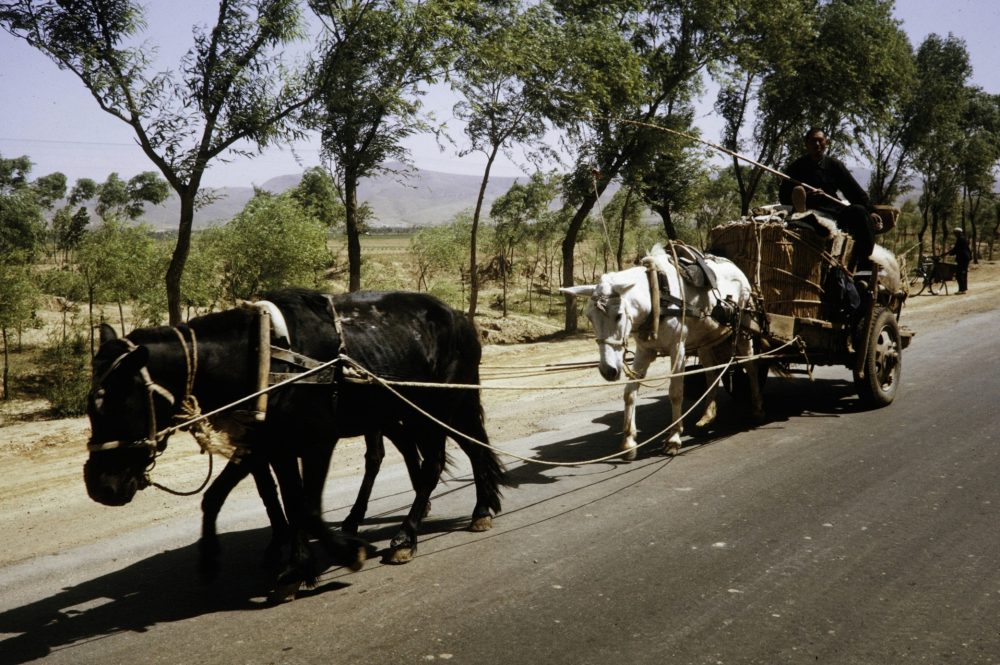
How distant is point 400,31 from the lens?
15578 mm

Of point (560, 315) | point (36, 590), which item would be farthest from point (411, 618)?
point (560, 315)

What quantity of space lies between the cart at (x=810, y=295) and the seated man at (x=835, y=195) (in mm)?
178

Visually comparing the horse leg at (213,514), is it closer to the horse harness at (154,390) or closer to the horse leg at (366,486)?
the horse harness at (154,390)

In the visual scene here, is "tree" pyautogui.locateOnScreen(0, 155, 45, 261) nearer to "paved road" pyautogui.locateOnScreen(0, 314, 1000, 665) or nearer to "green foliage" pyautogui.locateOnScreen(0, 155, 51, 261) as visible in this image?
"green foliage" pyautogui.locateOnScreen(0, 155, 51, 261)

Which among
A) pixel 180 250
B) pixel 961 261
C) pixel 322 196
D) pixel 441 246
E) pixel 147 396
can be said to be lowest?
pixel 147 396

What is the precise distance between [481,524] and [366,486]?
3.20ft

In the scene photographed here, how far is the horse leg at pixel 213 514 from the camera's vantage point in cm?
529

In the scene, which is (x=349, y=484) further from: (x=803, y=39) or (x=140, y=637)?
(x=803, y=39)

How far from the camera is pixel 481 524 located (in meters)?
5.95

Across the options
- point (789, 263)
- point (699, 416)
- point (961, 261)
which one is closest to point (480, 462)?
point (699, 416)

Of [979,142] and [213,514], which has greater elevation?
[979,142]

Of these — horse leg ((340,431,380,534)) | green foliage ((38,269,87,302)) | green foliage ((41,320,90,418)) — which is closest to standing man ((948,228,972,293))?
horse leg ((340,431,380,534))

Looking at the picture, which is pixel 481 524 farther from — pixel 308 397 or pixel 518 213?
pixel 518 213

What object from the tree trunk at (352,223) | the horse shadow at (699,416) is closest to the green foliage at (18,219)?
the tree trunk at (352,223)
